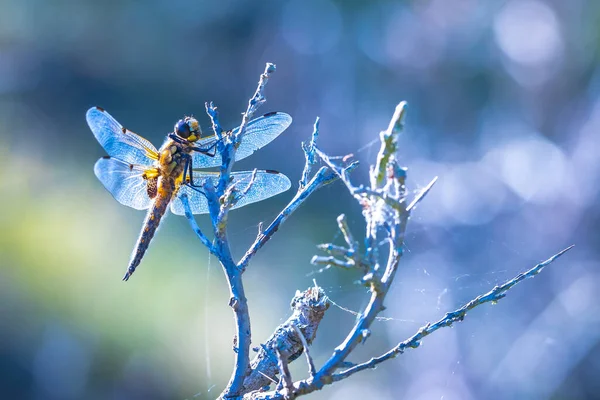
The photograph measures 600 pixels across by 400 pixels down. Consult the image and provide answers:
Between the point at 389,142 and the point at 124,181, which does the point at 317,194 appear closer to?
the point at 124,181

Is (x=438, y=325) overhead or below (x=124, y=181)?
below

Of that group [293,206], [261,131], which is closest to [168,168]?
[261,131]

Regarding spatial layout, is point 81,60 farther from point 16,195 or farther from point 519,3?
point 519,3

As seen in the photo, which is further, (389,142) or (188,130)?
(188,130)

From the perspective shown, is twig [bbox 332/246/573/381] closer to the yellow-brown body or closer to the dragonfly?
the dragonfly

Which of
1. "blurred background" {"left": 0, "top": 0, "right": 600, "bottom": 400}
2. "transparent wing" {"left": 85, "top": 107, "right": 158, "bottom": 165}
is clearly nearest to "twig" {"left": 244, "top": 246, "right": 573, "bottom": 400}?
"blurred background" {"left": 0, "top": 0, "right": 600, "bottom": 400}

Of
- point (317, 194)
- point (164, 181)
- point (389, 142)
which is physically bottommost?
point (389, 142)
